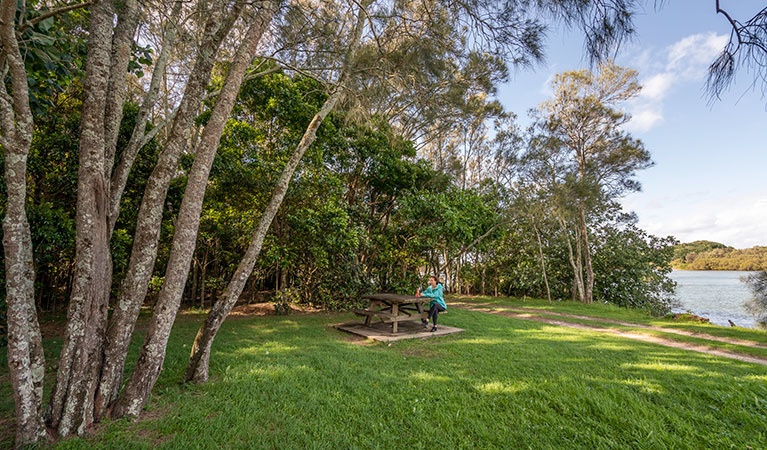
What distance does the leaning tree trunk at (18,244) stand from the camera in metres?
2.17

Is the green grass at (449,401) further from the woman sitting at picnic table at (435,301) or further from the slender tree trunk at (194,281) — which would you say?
the slender tree trunk at (194,281)

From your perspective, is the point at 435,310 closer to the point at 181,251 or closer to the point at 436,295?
the point at 436,295

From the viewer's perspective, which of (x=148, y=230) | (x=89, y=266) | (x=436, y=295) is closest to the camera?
(x=89, y=266)

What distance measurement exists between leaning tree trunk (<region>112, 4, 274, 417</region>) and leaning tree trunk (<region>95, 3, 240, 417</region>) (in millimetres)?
149

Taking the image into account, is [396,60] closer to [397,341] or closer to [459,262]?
[397,341]

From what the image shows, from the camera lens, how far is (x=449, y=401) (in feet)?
10.3

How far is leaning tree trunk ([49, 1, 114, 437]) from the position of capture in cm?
244

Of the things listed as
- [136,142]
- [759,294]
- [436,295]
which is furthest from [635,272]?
[136,142]

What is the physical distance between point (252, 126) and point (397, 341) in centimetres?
626

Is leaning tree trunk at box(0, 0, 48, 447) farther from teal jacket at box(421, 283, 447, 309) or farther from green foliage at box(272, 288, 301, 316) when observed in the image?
green foliage at box(272, 288, 301, 316)

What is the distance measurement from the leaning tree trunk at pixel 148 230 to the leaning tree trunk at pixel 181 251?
149 millimetres

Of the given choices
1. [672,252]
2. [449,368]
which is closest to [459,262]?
[672,252]

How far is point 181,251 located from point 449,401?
3110mm

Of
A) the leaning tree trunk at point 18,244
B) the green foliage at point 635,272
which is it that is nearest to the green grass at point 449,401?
the leaning tree trunk at point 18,244
